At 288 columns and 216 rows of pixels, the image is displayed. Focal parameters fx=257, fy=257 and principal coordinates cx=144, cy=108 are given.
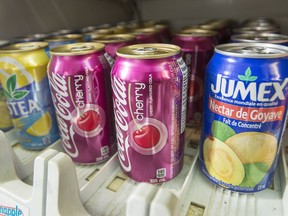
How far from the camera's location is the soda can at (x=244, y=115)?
0.57 meters

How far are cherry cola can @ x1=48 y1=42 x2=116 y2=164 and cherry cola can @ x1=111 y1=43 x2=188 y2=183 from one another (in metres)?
0.08

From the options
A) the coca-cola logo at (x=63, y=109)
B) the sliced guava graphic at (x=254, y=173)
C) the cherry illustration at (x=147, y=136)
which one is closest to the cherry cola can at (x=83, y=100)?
the coca-cola logo at (x=63, y=109)

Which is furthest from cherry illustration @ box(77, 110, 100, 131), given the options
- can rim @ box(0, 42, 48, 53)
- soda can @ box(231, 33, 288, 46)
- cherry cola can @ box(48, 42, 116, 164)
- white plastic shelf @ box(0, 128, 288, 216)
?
soda can @ box(231, 33, 288, 46)

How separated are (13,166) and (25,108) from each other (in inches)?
7.7

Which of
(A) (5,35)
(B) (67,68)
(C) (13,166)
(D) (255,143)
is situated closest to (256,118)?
(D) (255,143)

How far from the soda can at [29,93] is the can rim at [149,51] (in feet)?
0.92

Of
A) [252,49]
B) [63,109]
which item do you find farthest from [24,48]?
[252,49]

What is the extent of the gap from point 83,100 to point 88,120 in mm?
62

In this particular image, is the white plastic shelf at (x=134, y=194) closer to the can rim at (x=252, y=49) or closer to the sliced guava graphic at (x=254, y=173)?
the sliced guava graphic at (x=254, y=173)

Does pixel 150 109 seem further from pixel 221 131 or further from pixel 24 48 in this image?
pixel 24 48

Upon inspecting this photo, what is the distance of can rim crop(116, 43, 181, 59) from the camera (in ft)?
1.97

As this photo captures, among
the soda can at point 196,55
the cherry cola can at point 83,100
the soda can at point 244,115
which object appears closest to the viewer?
the soda can at point 244,115

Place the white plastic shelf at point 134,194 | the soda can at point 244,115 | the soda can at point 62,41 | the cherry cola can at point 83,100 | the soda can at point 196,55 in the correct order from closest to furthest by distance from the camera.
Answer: the white plastic shelf at point 134,194 < the soda can at point 244,115 < the cherry cola can at point 83,100 < the soda can at point 196,55 < the soda can at point 62,41

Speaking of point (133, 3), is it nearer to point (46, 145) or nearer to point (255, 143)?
point (46, 145)
